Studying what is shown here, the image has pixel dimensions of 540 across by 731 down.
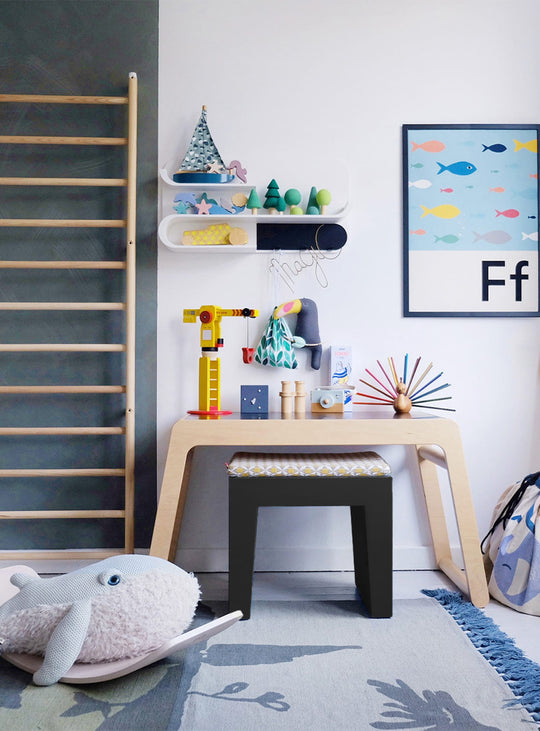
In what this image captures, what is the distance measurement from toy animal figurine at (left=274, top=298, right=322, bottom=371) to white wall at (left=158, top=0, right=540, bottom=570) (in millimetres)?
60

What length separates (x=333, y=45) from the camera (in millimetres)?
2553

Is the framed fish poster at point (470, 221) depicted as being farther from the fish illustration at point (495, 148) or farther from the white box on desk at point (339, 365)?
the white box on desk at point (339, 365)

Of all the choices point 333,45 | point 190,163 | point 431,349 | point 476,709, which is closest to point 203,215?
point 190,163

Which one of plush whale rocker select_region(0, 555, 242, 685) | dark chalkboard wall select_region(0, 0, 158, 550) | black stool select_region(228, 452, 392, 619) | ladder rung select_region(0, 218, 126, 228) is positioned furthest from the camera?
dark chalkboard wall select_region(0, 0, 158, 550)

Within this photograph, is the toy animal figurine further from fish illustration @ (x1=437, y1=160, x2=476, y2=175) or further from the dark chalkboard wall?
fish illustration @ (x1=437, y1=160, x2=476, y2=175)

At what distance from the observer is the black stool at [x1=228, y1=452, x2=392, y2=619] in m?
1.94

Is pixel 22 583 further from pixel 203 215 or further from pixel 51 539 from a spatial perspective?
pixel 203 215

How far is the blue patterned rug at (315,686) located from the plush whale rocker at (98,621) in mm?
56

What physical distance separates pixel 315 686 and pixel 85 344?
5.01ft

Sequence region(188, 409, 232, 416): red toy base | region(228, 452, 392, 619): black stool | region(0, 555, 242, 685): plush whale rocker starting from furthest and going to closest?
region(188, 409, 232, 416): red toy base, region(228, 452, 392, 619): black stool, region(0, 555, 242, 685): plush whale rocker

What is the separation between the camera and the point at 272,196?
2.46m

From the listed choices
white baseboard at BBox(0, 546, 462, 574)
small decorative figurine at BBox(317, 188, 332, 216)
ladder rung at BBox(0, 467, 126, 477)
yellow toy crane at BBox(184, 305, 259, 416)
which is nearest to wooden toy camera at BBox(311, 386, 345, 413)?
yellow toy crane at BBox(184, 305, 259, 416)

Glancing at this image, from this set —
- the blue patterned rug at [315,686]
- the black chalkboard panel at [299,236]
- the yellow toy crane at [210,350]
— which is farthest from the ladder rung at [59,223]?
the blue patterned rug at [315,686]

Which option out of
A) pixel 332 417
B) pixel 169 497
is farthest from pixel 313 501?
pixel 169 497
